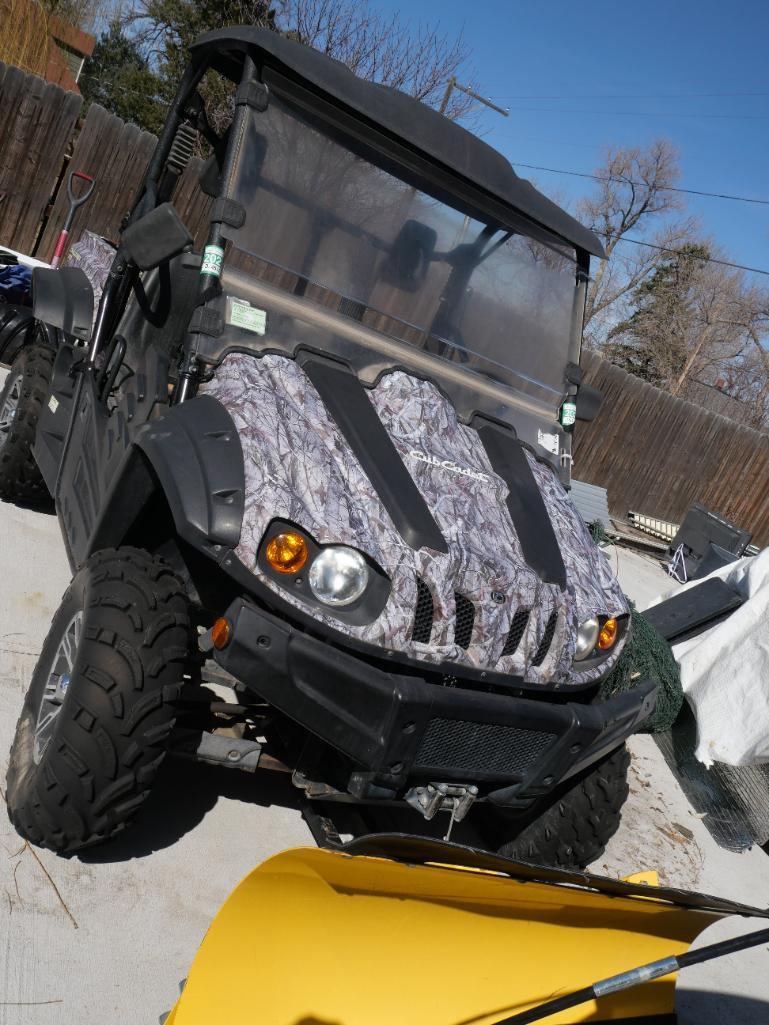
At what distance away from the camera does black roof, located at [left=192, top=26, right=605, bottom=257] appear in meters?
3.70

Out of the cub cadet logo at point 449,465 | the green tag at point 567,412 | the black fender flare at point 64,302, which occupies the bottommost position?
the black fender flare at point 64,302

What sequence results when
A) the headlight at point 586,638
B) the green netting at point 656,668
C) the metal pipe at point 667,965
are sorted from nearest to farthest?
the metal pipe at point 667,965 < the headlight at point 586,638 < the green netting at point 656,668

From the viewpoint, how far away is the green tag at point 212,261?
3658mm

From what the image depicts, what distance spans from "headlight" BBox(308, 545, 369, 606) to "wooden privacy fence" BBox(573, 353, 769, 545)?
41.5ft

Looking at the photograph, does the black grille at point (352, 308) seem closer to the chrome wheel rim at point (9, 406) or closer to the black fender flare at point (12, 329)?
the chrome wheel rim at point (9, 406)

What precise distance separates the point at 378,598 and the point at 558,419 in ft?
6.66

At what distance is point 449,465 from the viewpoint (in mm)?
3576

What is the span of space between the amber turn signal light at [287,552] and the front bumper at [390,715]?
147 millimetres

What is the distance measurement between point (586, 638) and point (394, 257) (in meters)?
1.76

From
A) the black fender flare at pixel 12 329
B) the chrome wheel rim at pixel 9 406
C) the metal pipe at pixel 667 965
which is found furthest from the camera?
the black fender flare at pixel 12 329

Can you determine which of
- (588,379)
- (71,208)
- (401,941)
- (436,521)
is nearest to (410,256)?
(436,521)

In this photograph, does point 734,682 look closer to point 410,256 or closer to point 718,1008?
point 718,1008

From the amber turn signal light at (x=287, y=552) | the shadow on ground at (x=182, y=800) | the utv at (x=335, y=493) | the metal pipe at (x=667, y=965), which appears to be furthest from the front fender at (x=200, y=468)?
the metal pipe at (x=667, y=965)

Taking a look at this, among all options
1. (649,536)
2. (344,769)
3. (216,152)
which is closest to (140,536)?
(344,769)
